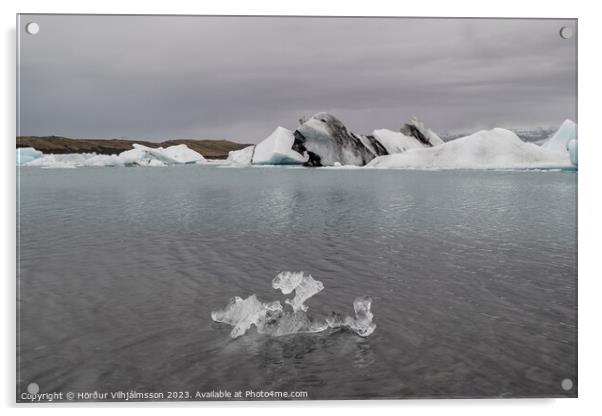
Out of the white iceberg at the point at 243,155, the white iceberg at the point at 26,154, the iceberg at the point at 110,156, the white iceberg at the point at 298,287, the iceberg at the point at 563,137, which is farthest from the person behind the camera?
the white iceberg at the point at 243,155

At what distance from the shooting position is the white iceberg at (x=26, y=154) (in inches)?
211

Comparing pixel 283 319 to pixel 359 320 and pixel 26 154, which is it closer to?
pixel 359 320

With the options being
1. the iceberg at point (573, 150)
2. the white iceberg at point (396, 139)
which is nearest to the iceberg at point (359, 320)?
the iceberg at point (573, 150)

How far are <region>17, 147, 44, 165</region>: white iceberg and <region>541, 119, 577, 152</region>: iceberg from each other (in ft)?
19.0

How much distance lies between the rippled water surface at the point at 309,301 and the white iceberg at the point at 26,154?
5.5 inches

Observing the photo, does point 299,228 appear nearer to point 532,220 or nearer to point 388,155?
point 532,220

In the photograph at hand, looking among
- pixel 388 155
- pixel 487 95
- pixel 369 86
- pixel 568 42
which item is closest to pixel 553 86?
pixel 568 42

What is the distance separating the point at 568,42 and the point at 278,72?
11.4ft

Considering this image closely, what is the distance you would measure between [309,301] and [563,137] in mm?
3758

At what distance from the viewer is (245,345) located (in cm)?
447

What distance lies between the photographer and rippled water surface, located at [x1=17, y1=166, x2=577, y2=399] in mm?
4129

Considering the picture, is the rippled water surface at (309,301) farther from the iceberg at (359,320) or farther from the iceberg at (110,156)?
the iceberg at (110,156)

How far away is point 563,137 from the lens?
21.1 feet

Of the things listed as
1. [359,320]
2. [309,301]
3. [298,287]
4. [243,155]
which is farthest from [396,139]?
[359,320]
